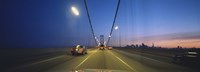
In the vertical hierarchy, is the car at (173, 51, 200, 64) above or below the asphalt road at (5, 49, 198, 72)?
above

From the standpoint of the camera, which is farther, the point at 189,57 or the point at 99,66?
the point at 189,57

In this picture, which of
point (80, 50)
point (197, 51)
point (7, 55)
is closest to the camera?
point (197, 51)

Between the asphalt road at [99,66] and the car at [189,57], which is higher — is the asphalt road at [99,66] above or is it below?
below

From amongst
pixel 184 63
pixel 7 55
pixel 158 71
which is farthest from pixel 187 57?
pixel 7 55

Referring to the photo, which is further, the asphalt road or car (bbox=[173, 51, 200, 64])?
car (bbox=[173, 51, 200, 64])

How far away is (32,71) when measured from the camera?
16.2m

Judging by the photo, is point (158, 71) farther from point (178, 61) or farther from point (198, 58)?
point (178, 61)

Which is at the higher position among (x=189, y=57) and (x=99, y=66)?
(x=189, y=57)

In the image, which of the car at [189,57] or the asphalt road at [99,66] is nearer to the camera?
the asphalt road at [99,66]

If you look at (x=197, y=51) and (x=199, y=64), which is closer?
(x=199, y=64)

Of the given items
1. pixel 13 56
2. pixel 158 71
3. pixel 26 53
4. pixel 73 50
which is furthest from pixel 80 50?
pixel 158 71

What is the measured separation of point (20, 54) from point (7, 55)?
15.0ft

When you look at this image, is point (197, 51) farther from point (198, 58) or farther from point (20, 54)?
point (20, 54)

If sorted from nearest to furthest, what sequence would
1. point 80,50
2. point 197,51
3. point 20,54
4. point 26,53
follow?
1. point 197,51
2. point 20,54
3. point 26,53
4. point 80,50
